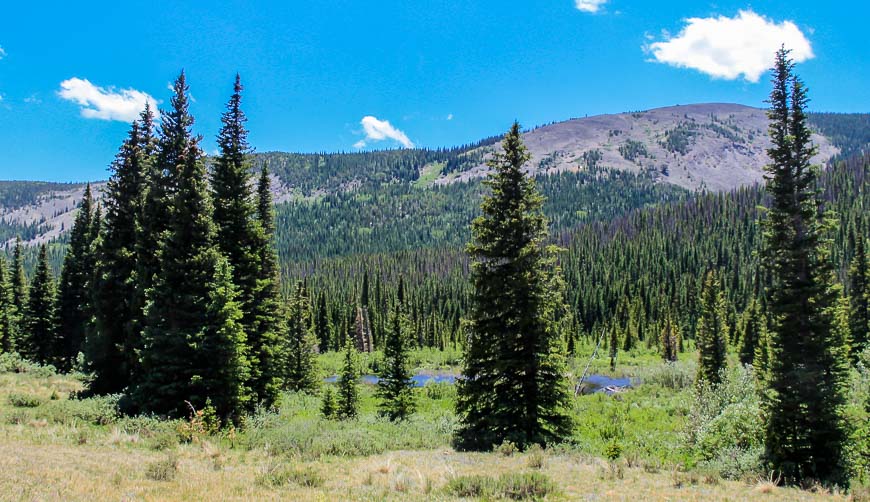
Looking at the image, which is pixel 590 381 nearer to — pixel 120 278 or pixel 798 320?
pixel 798 320

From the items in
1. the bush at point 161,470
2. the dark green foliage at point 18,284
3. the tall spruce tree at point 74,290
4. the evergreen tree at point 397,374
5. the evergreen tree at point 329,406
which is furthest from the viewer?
the dark green foliage at point 18,284

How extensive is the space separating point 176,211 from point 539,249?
1542 centimetres

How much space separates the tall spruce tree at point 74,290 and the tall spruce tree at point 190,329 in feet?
71.5

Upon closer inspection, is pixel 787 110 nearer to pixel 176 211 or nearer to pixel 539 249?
pixel 539 249

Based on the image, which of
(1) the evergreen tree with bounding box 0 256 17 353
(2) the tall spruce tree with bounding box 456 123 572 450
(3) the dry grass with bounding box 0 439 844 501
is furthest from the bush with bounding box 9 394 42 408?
(1) the evergreen tree with bounding box 0 256 17 353

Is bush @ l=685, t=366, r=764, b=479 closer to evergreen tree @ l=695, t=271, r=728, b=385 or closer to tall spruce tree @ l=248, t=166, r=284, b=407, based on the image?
evergreen tree @ l=695, t=271, r=728, b=385

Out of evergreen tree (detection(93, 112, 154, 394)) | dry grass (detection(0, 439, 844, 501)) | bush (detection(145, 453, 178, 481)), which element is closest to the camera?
dry grass (detection(0, 439, 844, 501))

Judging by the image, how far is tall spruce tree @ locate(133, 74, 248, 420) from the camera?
1952 centimetres

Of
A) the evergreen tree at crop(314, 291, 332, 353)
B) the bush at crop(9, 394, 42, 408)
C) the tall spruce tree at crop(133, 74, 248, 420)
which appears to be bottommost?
the evergreen tree at crop(314, 291, 332, 353)

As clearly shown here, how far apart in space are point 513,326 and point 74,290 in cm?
4177

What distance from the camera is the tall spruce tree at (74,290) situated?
130 feet

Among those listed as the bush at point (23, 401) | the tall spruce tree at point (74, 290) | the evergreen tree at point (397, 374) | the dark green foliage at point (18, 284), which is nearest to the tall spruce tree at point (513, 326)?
the evergreen tree at point (397, 374)

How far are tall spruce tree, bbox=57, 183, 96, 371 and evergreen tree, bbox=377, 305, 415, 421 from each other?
23810 mm

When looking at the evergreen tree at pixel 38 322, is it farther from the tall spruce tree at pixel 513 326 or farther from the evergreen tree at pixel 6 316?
the tall spruce tree at pixel 513 326
